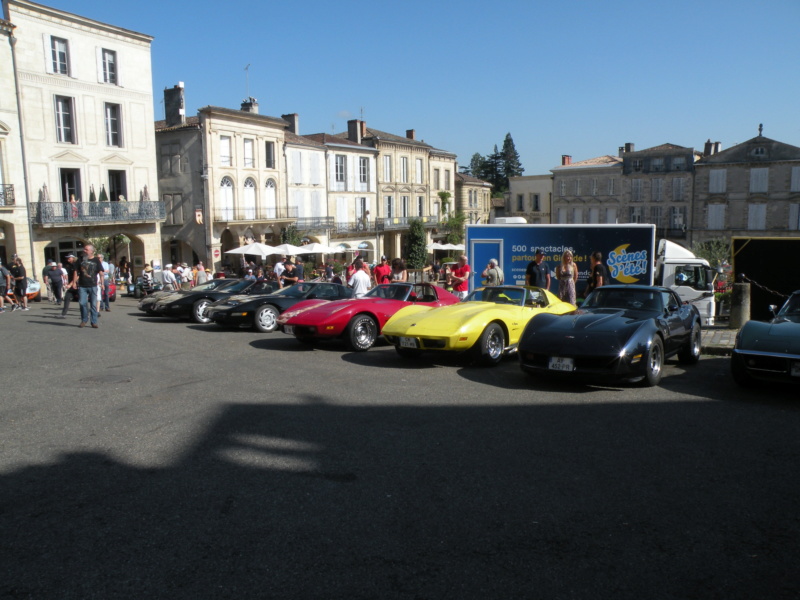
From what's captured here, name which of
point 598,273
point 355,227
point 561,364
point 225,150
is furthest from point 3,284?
point 355,227

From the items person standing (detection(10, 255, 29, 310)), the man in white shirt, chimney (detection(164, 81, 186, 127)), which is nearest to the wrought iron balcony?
chimney (detection(164, 81, 186, 127))

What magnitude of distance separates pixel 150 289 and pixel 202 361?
14.9 m

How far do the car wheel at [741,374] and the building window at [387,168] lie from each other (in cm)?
4715

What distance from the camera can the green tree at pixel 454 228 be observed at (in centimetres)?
6212

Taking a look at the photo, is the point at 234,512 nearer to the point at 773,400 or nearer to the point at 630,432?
the point at 630,432

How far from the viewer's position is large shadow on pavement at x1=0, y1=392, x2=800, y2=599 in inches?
151

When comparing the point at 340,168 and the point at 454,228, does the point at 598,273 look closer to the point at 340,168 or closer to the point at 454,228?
the point at 340,168

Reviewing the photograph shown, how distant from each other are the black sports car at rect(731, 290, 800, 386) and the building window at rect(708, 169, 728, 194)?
5244 cm

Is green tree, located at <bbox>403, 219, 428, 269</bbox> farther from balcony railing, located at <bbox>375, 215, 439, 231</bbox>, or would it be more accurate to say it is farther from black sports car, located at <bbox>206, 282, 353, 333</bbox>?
black sports car, located at <bbox>206, 282, 353, 333</bbox>

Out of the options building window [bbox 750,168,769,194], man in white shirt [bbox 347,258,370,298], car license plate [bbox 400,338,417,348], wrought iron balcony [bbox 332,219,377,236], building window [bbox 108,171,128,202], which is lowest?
car license plate [bbox 400,338,417,348]

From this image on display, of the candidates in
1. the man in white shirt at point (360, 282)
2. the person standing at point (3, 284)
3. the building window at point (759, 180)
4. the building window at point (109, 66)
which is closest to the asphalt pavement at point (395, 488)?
the man in white shirt at point (360, 282)

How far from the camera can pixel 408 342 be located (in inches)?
412

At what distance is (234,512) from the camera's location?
4.78 metres

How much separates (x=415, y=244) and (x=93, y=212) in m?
30.7
